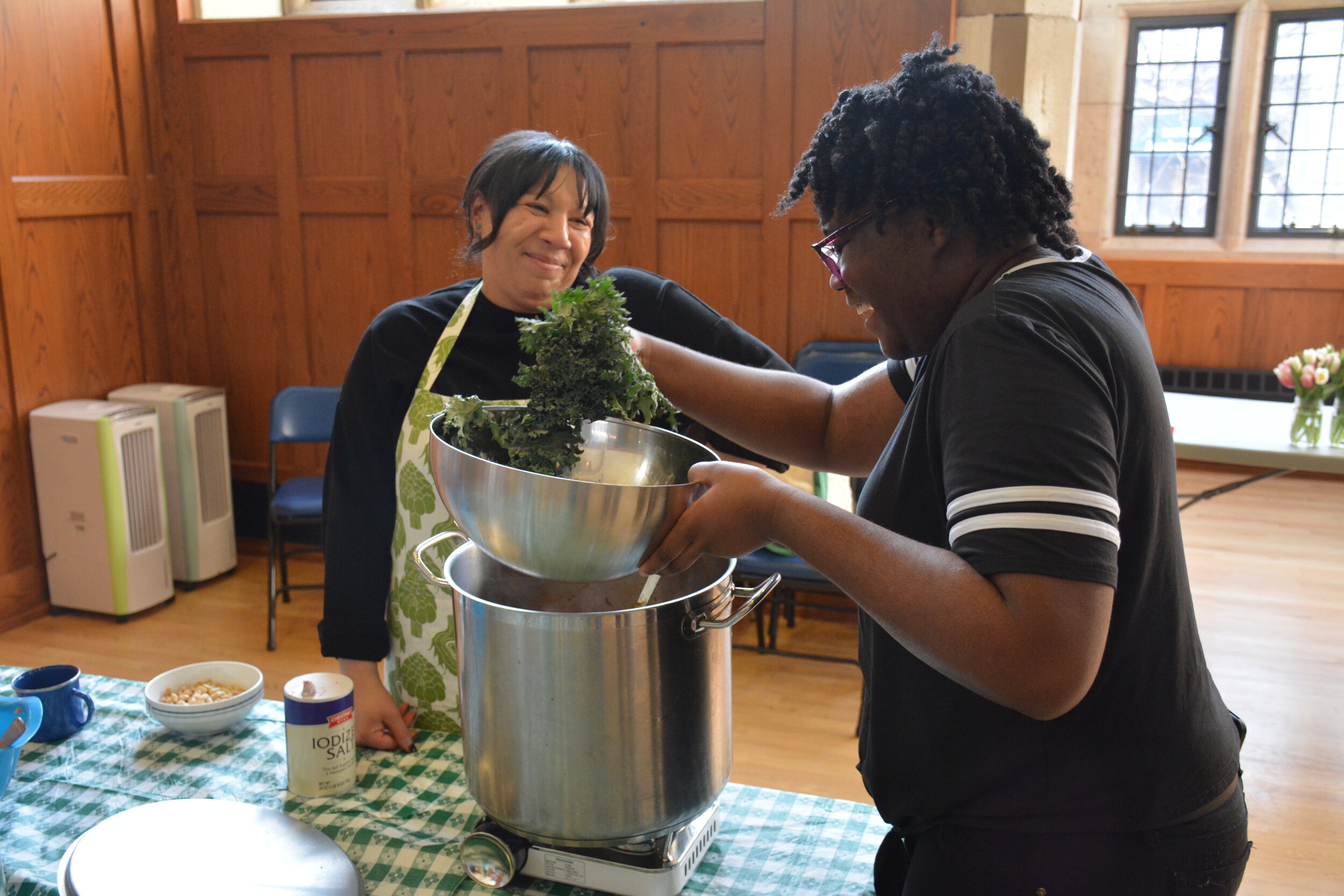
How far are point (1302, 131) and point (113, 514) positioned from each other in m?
6.98

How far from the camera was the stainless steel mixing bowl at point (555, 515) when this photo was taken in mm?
890

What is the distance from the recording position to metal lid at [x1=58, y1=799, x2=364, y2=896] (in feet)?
3.32

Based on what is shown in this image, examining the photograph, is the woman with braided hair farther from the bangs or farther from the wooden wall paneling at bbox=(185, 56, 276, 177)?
the wooden wall paneling at bbox=(185, 56, 276, 177)

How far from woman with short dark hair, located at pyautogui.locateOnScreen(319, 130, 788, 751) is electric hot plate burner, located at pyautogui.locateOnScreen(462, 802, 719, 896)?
1.43ft

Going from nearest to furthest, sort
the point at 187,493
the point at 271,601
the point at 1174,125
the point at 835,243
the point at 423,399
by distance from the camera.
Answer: the point at 835,243, the point at 423,399, the point at 271,601, the point at 187,493, the point at 1174,125

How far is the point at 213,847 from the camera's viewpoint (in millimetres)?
1079

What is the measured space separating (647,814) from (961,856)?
11.3 inches

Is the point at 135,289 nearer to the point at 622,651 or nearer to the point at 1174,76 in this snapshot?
the point at 622,651

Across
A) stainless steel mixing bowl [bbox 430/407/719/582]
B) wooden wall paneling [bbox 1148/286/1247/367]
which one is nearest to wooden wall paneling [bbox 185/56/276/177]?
stainless steel mixing bowl [bbox 430/407/719/582]

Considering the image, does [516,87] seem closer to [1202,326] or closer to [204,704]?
[204,704]

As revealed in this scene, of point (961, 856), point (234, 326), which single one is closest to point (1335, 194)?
point (234, 326)

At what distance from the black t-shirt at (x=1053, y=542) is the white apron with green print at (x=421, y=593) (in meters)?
0.74

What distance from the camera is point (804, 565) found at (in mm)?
3545

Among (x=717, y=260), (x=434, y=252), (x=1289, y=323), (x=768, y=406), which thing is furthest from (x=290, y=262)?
(x=1289, y=323)
